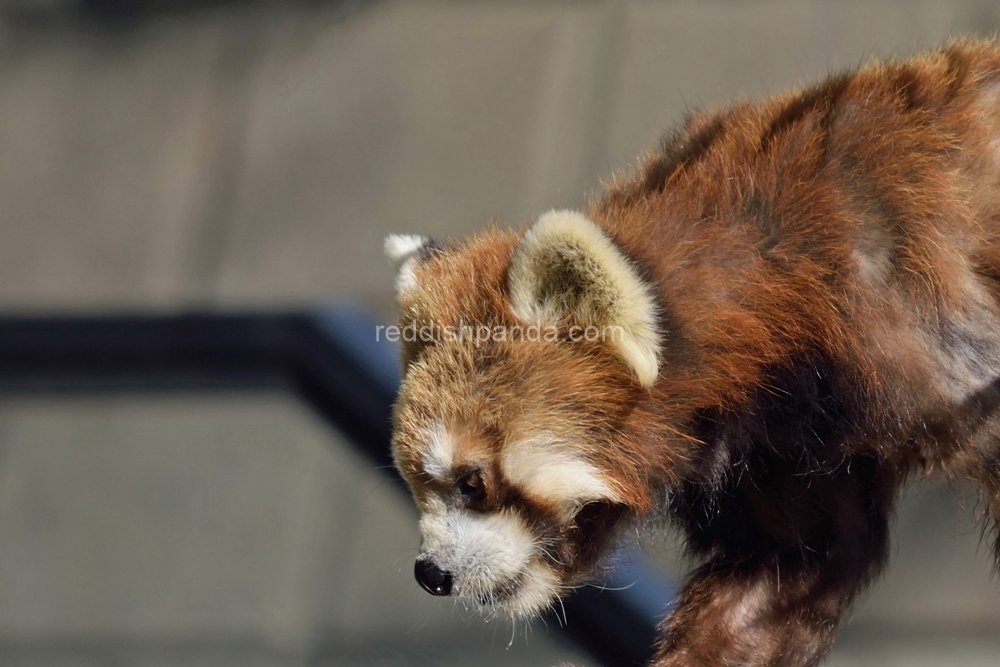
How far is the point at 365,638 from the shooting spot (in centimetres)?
440

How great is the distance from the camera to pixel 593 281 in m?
1.60

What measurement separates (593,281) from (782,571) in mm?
788

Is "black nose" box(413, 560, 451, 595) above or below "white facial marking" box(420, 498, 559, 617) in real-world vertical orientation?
below

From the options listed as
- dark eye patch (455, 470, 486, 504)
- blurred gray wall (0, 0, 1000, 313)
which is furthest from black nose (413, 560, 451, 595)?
blurred gray wall (0, 0, 1000, 313)

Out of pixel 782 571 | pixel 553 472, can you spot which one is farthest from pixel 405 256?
pixel 782 571

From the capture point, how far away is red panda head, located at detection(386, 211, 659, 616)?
1618mm

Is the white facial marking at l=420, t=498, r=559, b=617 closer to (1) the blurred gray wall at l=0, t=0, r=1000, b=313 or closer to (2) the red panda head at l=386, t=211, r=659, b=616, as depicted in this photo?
(2) the red panda head at l=386, t=211, r=659, b=616

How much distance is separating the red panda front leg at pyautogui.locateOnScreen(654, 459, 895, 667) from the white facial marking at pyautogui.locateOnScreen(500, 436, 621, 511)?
38cm

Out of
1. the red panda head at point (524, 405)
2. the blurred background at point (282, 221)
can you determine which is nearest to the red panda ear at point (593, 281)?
the red panda head at point (524, 405)

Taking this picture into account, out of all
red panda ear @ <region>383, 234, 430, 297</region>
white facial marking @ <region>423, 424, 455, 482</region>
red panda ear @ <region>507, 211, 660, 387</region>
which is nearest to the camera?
red panda ear @ <region>507, 211, 660, 387</region>

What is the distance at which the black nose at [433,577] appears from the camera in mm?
1822

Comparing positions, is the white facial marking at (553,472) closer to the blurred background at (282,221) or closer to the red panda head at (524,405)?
the red panda head at (524,405)

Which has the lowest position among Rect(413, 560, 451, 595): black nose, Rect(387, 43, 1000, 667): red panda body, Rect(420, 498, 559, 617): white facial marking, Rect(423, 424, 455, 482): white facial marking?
Rect(413, 560, 451, 595): black nose

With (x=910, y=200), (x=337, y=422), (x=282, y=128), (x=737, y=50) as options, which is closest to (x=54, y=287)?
(x=282, y=128)
